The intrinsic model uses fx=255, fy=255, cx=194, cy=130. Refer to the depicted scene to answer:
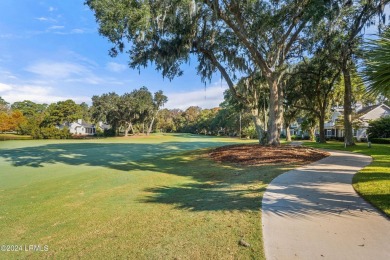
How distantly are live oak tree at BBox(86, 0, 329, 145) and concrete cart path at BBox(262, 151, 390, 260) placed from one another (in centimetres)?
895

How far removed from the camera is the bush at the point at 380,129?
91.6ft

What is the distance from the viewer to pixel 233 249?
3.42m

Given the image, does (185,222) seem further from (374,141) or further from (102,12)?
(374,141)

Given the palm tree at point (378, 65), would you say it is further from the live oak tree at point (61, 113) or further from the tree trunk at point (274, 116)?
the live oak tree at point (61, 113)

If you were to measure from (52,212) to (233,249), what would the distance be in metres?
4.62

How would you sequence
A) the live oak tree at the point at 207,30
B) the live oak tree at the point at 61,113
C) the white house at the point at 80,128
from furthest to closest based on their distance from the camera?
1. the white house at the point at 80,128
2. the live oak tree at the point at 61,113
3. the live oak tree at the point at 207,30

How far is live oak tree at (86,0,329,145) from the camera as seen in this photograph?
11773mm

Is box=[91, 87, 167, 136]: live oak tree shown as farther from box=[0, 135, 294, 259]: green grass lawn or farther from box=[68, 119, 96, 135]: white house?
box=[0, 135, 294, 259]: green grass lawn

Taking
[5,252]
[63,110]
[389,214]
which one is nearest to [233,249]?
[389,214]

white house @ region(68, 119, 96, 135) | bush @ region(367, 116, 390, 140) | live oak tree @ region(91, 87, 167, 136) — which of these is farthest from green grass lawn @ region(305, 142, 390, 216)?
white house @ region(68, 119, 96, 135)

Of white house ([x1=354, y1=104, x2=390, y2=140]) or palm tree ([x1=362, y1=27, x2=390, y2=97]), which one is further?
white house ([x1=354, y1=104, x2=390, y2=140])

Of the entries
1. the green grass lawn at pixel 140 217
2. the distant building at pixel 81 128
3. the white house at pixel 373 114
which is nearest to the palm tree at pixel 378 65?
the green grass lawn at pixel 140 217

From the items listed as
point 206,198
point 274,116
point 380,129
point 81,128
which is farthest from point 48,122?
point 380,129

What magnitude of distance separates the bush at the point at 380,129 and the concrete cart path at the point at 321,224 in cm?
2706
